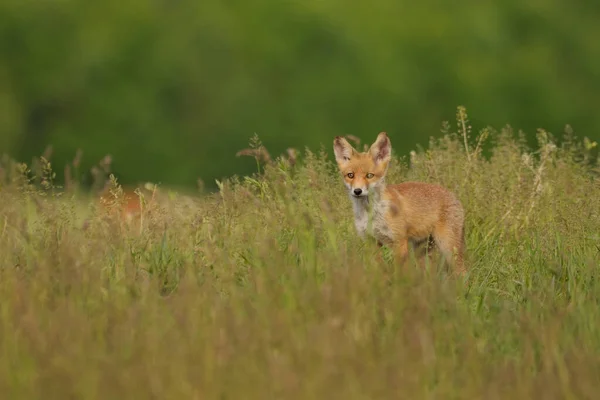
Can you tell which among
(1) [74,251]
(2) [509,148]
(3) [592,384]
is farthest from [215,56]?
(3) [592,384]

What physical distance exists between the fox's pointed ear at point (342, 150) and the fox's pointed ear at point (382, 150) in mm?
150

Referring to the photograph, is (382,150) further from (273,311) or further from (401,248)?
(273,311)

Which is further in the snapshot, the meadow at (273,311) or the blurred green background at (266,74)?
the blurred green background at (266,74)

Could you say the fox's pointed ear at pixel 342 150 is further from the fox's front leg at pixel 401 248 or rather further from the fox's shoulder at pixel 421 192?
the fox's front leg at pixel 401 248

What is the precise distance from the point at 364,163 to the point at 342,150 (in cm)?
21

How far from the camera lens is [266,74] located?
16.7 metres

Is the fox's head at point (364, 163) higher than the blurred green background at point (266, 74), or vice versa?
the blurred green background at point (266, 74)

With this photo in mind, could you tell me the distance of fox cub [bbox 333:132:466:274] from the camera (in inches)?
284

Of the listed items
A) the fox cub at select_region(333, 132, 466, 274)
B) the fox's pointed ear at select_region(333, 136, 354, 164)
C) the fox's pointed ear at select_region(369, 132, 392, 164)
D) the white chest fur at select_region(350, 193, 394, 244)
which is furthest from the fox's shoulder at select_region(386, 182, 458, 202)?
the fox's pointed ear at select_region(333, 136, 354, 164)

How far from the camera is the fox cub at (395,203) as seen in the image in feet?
23.6

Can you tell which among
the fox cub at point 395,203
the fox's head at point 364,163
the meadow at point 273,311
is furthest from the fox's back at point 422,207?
the meadow at point 273,311

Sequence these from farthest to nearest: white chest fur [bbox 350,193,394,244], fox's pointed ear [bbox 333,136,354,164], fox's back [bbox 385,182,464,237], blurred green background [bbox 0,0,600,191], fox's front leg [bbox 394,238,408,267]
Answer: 1. blurred green background [bbox 0,0,600,191]
2. fox's pointed ear [bbox 333,136,354,164]
3. fox's back [bbox 385,182,464,237]
4. white chest fur [bbox 350,193,394,244]
5. fox's front leg [bbox 394,238,408,267]

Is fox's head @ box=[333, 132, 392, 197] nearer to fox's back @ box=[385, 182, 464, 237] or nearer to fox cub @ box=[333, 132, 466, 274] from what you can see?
fox cub @ box=[333, 132, 466, 274]

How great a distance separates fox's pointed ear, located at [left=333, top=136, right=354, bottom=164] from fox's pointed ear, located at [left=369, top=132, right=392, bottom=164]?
150 mm
